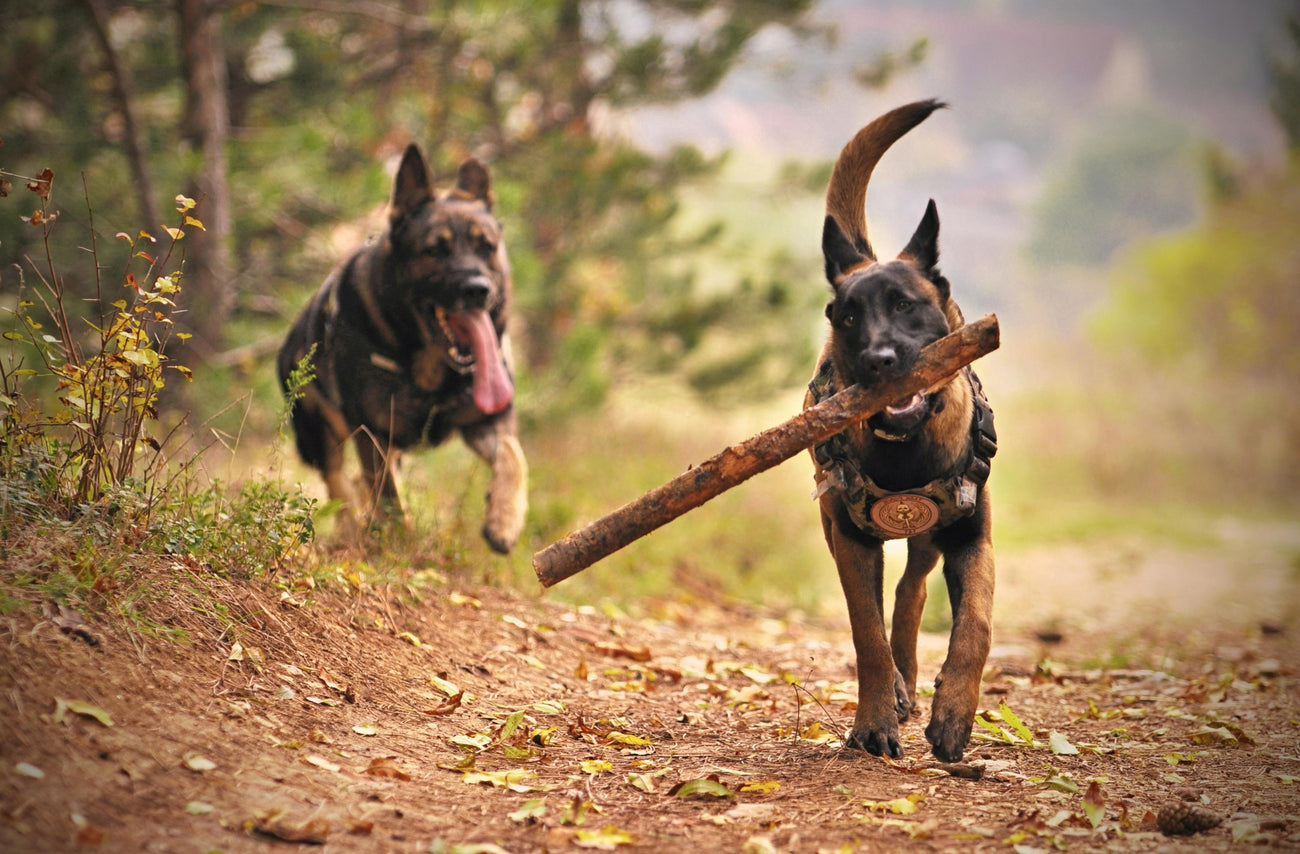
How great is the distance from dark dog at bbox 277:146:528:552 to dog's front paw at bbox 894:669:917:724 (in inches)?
88.0

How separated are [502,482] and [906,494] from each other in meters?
2.56

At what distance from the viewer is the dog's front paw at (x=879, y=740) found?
3.83 metres

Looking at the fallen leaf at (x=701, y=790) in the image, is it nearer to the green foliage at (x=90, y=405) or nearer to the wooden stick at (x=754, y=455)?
the wooden stick at (x=754, y=455)

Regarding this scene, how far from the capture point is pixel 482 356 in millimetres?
5918


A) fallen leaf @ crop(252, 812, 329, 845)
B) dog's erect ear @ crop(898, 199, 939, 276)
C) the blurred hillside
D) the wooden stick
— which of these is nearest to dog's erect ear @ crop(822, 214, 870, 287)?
dog's erect ear @ crop(898, 199, 939, 276)

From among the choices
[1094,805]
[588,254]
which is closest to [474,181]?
[1094,805]

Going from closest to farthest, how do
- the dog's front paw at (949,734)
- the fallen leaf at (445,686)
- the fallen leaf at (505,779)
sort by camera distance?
the fallen leaf at (505,779) < the dog's front paw at (949,734) < the fallen leaf at (445,686)

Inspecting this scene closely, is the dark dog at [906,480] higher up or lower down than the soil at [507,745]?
higher up

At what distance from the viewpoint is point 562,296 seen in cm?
1289

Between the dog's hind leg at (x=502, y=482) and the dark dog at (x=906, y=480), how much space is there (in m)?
1.95

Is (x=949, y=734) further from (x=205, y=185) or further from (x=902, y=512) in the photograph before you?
(x=205, y=185)

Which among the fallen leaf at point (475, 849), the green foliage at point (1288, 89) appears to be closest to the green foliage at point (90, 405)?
the fallen leaf at point (475, 849)

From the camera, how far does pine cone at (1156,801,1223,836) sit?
10.2ft

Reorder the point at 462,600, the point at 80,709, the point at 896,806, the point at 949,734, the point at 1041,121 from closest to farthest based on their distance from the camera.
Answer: the point at 80,709, the point at 896,806, the point at 949,734, the point at 462,600, the point at 1041,121
